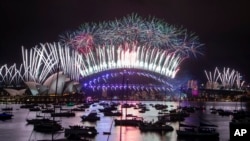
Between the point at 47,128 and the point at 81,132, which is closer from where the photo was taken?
the point at 81,132

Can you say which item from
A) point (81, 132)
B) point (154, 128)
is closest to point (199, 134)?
point (154, 128)

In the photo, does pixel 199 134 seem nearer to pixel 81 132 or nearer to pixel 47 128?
pixel 81 132

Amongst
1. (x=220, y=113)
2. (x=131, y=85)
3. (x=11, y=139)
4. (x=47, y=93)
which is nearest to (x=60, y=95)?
(x=47, y=93)

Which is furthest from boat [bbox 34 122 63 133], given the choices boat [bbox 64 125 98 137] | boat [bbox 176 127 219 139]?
boat [bbox 176 127 219 139]

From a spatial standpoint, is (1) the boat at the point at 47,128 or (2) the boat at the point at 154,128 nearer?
(1) the boat at the point at 47,128

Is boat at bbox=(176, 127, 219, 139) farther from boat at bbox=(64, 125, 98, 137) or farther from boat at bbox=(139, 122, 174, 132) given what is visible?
boat at bbox=(64, 125, 98, 137)

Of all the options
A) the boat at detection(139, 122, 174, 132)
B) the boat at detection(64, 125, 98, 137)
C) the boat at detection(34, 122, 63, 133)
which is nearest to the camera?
the boat at detection(64, 125, 98, 137)

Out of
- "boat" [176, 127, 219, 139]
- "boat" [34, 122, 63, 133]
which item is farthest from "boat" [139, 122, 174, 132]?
"boat" [34, 122, 63, 133]

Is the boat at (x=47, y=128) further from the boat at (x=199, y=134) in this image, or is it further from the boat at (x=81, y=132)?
the boat at (x=199, y=134)

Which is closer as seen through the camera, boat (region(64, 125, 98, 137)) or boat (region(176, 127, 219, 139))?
boat (region(176, 127, 219, 139))

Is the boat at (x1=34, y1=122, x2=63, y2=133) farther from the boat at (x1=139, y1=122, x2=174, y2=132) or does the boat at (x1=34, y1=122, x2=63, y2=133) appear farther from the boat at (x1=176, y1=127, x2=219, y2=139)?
the boat at (x1=176, y1=127, x2=219, y2=139)

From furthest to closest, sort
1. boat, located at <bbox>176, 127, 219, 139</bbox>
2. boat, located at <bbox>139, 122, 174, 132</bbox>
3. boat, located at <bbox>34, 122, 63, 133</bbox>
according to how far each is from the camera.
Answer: boat, located at <bbox>139, 122, 174, 132</bbox> → boat, located at <bbox>34, 122, 63, 133</bbox> → boat, located at <bbox>176, 127, 219, 139</bbox>

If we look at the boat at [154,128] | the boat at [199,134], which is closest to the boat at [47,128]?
the boat at [154,128]
